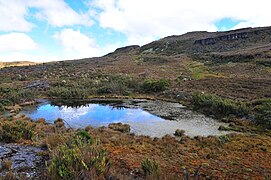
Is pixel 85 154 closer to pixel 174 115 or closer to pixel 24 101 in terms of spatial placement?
pixel 174 115

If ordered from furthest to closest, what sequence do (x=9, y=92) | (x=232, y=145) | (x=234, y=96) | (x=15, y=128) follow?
(x=9, y=92) < (x=234, y=96) < (x=232, y=145) < (x=15, y=128)

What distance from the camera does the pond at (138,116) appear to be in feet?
83.4

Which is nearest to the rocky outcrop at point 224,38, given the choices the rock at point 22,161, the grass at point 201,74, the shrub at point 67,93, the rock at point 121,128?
the grass at point 201,74

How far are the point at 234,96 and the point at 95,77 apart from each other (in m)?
37.7

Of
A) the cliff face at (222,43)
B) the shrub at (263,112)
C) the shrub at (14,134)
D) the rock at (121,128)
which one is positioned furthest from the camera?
the cliff face at (222,43)

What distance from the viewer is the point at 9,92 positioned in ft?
152

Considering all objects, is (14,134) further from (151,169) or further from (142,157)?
(151,169)

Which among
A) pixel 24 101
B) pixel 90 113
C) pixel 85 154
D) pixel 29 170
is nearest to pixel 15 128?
pixel 29 170

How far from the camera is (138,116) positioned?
3234 cm

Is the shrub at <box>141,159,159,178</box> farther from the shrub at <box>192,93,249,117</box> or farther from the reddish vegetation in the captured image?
the shrub at <box>192,93,249,117</box>

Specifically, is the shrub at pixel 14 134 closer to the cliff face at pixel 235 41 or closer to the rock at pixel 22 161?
the rock at pixel 22 161

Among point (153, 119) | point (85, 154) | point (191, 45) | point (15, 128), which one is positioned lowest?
point (153, 119)

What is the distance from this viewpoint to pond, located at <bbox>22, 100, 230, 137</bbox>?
25433mm

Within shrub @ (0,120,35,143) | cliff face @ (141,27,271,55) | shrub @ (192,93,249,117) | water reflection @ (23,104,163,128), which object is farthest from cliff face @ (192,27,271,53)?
shrub @ (0,120,35,143)
